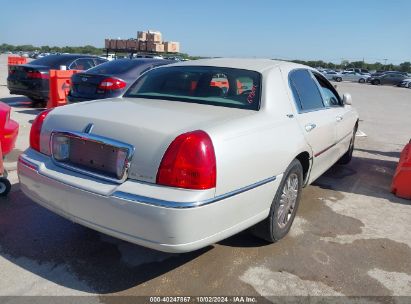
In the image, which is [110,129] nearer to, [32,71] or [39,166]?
[39,166]

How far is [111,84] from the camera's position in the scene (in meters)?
7.73

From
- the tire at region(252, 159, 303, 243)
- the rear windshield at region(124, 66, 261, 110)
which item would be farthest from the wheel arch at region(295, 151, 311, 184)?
the rear windshield at region(124, 66, 261, 110)

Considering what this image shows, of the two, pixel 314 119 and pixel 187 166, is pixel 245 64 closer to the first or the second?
pixel 314 119

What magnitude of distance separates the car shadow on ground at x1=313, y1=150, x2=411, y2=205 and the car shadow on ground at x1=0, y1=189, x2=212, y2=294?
2742 mm

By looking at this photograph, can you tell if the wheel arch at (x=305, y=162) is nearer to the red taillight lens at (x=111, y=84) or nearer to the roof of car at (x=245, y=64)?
the roof of car at (x=245, y=64)

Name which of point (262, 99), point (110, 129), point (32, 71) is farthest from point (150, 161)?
point (32, 71)

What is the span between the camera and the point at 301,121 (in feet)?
11.9

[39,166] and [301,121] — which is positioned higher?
[301,121]

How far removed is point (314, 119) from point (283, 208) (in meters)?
1.04

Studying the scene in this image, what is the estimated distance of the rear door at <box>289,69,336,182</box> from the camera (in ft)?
12.4

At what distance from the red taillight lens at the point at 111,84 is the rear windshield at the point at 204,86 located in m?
3.80

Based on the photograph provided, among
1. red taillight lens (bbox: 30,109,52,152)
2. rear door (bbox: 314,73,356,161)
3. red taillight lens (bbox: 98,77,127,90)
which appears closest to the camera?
red taillight lens (bbox: 30,109,52,152)

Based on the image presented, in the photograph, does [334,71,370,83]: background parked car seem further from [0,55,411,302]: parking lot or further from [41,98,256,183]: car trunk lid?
[41,98,256,183]: car trunk lid

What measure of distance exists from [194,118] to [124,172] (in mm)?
629
